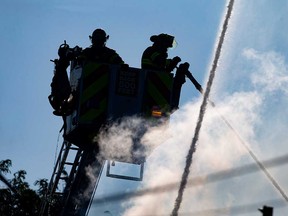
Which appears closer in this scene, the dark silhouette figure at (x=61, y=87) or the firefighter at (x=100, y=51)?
the dark silhouette figure at (x=61, y=87)

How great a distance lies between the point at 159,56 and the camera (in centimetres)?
873

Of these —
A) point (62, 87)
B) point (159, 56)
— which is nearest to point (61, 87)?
point (62, 87)

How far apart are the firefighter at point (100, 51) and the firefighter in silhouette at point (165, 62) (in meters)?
0.35

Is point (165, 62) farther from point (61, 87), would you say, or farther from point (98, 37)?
point (61, 87)

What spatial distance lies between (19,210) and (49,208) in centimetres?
36

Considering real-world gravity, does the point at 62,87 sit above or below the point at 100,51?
below

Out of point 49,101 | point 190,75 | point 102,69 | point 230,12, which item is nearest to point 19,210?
point 49,101

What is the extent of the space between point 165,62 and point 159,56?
0.11 meters

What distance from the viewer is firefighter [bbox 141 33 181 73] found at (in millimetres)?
8719

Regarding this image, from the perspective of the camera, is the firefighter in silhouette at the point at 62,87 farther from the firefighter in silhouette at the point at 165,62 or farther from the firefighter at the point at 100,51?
the firefighter in silhouette at the point at 165,62

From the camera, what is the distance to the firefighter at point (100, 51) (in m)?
8.69

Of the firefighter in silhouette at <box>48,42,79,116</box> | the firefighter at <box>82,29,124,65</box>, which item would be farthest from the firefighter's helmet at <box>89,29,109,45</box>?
the firefighter in silhouette at <box>48,42,79,116</box>

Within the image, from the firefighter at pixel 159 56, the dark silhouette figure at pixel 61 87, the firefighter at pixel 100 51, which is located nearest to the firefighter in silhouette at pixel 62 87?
the dark silhouette figure at pixel 61 87

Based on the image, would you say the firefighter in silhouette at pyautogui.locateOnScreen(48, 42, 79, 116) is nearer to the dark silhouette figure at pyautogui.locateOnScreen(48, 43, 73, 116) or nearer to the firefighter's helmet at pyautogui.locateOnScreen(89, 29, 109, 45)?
the dark silhouette figure at pyautogui.locateOnScreen(48, 43, 73, 116)
